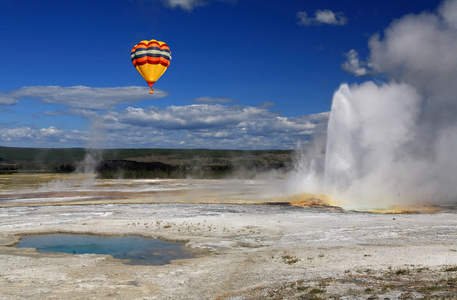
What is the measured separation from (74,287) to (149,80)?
27.9m

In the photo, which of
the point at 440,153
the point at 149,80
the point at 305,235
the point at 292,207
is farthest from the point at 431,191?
the point at 149,80

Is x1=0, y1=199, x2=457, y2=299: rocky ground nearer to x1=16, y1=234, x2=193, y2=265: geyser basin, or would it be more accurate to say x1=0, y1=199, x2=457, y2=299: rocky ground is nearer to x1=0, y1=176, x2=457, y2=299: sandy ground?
x1=0, y1=176, x2=457, y2=299: sandy ground

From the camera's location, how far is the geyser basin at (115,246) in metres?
16.5

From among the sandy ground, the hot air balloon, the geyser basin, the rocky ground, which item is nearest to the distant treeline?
the hot air balloon

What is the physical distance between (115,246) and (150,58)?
21.6 meters

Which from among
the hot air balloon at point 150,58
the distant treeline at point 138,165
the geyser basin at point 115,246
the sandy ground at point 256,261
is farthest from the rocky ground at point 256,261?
the distant treeline at point 138,165

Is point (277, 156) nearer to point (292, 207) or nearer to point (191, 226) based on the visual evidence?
point (292, 207)

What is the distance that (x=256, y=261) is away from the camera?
15031 millimetres

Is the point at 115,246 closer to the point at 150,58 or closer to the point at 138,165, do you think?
the point at 150,58

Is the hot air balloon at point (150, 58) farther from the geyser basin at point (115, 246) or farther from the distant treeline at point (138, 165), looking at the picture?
the distant treeline at point (138, 165)

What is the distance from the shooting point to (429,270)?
12.5 metres

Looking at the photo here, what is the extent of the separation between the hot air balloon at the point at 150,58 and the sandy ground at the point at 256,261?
15355 mm

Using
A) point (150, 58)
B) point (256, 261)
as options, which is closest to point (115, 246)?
point (256, 261)

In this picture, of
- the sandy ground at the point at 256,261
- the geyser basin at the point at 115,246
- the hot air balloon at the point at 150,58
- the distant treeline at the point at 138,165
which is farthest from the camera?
the distant treeline at the point at 138,165
